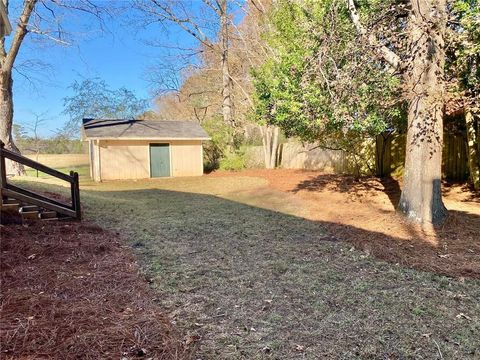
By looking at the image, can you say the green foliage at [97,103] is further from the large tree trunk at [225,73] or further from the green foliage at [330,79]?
the green foliage at [330,79]

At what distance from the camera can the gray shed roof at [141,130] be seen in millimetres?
15391

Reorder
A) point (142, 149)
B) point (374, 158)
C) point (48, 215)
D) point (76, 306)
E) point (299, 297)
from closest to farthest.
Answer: point (76, 306) < point (299, 297) < point (48, 215) < point (374, 158) < point (142, 149)

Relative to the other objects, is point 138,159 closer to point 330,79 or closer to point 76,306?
point 330,79

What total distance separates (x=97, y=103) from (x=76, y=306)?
26.2 m

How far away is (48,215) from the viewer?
230 inches

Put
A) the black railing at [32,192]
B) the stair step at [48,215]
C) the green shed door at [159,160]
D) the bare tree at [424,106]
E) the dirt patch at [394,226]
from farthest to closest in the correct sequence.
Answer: the green shed door at [159,160], the stair step at [48,215], the bare tree at [424,106], the black railing at [32,192], the dirt patch at [394,226]

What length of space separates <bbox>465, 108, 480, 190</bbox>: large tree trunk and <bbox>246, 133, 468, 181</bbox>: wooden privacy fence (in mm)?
1263

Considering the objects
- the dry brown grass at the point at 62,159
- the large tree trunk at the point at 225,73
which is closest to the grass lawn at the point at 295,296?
the large tree trunk at the point at 225,73

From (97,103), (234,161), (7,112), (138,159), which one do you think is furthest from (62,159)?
(234,161)

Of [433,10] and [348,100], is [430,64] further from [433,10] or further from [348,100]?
[348,100]

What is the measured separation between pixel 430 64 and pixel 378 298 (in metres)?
4.60

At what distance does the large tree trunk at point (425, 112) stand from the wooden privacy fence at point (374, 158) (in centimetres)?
485

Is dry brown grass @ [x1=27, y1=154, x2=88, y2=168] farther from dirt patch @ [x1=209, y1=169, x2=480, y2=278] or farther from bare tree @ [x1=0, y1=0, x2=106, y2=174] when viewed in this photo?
dirt patch @ [x1=209, y1=169, x2=480, y2=278]

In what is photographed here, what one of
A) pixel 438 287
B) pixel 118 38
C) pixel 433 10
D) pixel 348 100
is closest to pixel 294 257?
pixel 438 287
